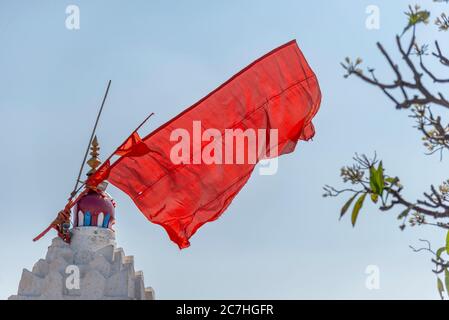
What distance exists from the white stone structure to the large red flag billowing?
1786 mm

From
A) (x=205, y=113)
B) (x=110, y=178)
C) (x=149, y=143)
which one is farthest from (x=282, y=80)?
(x=110, y=178)

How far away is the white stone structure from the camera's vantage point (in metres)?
20.1

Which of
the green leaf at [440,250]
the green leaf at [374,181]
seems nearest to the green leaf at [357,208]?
the green leaf at [374,181]

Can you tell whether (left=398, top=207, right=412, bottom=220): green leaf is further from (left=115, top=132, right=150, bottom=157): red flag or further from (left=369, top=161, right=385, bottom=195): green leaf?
(left=115, top=132, right=150, bottom=157): red flag

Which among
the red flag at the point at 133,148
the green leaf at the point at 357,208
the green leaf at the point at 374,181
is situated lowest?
the green leaf at the point at 357,208

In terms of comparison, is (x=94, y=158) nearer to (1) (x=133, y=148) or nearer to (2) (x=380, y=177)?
(1) (x=133, y=148)

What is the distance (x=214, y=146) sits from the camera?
21.1m

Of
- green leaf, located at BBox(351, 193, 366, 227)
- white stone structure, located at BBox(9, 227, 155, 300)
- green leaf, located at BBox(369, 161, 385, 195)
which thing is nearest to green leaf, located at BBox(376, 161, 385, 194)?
green leaf, located at BBox(369, 161, 385, 195)

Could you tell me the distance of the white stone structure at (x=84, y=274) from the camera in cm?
2014

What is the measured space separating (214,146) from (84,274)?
495cm

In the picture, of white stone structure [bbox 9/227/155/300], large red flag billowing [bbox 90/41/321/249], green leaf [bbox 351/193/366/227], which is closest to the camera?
green leaf [bbox 351/193/366/227]

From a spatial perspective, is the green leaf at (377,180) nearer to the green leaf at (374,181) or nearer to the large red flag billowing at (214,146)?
the green leaf at (374,181)

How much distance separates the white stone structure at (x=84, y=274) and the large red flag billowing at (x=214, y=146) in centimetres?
179
